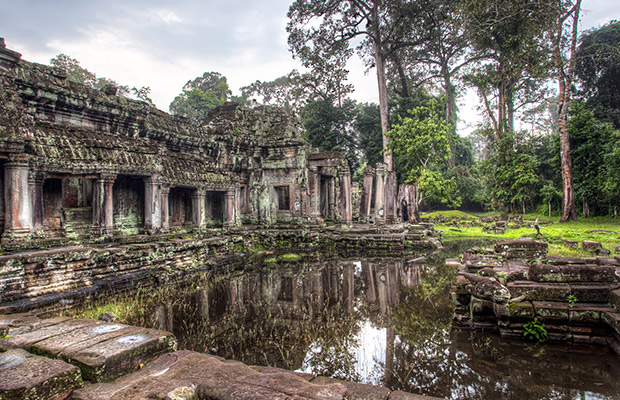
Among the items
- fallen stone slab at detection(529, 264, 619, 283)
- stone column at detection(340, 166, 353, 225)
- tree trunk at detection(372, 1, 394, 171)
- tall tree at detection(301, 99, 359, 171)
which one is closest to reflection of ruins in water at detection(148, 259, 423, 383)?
fallen stone slab at detection(529, 264, 619, 283)

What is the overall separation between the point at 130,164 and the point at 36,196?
7.26 feet

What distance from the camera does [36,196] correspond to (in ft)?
23.0

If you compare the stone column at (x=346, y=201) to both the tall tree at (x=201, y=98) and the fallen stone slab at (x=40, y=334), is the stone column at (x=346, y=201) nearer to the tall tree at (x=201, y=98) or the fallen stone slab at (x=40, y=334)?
the fallen stone slab at (x=40, y=334)

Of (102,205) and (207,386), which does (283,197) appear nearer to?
(102,205)

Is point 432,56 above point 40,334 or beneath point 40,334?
above

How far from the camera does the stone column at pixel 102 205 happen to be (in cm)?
813

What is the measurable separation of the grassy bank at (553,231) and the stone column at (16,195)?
1264 cm

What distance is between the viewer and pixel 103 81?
41406 millimetres

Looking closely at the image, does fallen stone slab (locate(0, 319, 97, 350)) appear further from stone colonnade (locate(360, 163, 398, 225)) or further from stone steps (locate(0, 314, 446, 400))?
stone colonnade (locate(360, 163, 398, 225))

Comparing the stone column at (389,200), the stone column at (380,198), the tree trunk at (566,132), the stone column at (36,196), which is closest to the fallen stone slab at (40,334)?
the stone column at (36,196)

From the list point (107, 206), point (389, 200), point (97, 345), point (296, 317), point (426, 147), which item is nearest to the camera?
point (97, 345)

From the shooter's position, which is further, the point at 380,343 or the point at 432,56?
the point at 432,56

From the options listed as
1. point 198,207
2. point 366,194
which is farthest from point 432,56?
point 198,207

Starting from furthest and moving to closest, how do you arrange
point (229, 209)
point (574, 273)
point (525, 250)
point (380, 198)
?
point (380, 198) → point (229, 209) → point (525, 250) → point (574, 273)
